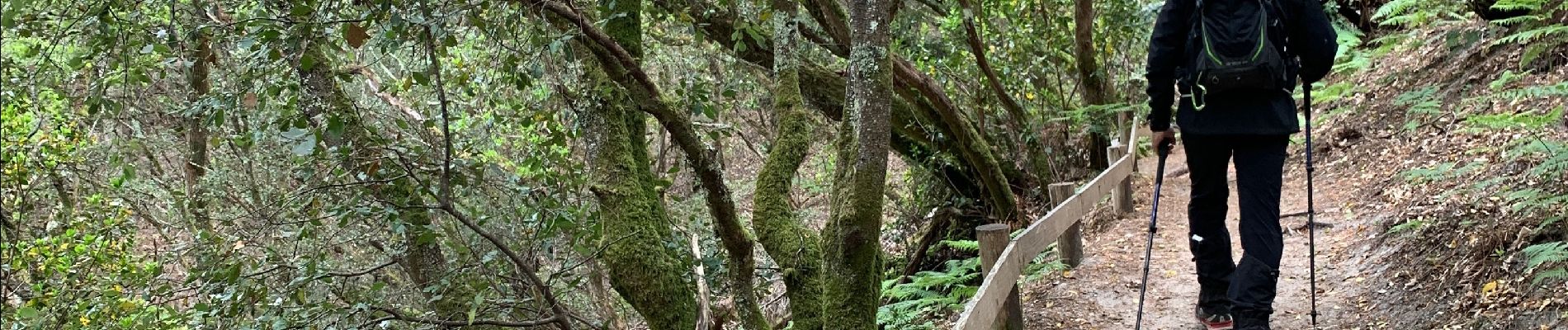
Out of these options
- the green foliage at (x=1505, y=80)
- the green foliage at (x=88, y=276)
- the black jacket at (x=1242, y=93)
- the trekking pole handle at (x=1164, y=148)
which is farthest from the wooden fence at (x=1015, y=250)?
the green foliage at (x=88, y=276)

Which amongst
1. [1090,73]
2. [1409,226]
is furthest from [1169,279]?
[1090,73]

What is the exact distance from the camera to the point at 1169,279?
711cm

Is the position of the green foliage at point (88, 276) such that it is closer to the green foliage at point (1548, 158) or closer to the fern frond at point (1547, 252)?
the fern frond at point (1547, 252)

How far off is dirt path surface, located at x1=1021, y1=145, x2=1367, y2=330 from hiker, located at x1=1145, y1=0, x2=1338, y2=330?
57.7 inches

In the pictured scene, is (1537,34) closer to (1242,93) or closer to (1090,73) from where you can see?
(1090,73)

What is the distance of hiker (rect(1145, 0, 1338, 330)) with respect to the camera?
13.9 feet

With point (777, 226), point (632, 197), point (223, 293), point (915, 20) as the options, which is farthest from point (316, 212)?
point (915, 20)

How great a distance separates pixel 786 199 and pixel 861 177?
1.55 meters

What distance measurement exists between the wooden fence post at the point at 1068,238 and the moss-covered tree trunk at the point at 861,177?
289 centimetres

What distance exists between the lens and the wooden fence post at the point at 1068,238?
7.57 meters

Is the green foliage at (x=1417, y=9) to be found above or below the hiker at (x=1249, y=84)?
above

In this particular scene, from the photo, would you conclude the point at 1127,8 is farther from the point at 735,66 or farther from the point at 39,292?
the point at 39,292

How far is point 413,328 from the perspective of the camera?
475cm

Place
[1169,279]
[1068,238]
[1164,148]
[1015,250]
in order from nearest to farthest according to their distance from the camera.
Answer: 1. [1164,148]
2. [1015,250]
3. [1169,279]
4. [1068,238]
